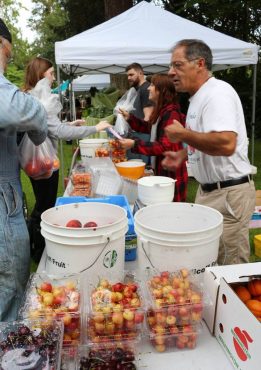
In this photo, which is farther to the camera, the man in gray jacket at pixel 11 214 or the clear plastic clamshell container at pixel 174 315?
the man in gray jacket at pixel 11 214

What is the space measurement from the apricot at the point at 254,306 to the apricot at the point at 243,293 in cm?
2

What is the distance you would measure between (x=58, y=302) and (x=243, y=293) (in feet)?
Answer: 1.96

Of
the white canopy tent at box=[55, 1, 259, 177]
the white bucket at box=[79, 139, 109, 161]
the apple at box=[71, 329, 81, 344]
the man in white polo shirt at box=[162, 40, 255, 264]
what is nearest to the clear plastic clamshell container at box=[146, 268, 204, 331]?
the apple at box=[71, 329, 81, 344]

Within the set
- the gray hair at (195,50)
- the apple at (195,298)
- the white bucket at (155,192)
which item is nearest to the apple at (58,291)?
the apple at (195,298)

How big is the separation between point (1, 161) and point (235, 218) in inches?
52.3

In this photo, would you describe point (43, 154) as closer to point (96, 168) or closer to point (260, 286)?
point (260, 286)

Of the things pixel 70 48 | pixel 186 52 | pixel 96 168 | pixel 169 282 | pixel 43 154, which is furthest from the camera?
pixel 70 48

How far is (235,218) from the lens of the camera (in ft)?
7.04

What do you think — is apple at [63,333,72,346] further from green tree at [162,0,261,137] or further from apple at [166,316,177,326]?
green tree at [162,0,261,137]

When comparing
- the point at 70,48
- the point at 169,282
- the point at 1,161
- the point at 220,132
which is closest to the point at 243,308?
the point at 169,282

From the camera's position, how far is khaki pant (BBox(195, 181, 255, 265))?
2.10m

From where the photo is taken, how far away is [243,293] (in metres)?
1.20

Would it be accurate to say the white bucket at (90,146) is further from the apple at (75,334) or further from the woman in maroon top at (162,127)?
the apple at (75,334)

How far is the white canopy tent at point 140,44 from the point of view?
16.6 ft
